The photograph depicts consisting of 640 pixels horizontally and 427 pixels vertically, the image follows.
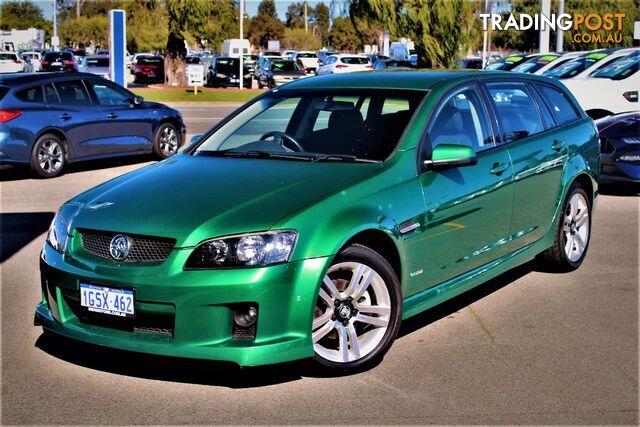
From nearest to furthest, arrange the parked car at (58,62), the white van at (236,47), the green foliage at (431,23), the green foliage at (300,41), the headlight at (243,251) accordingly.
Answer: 1. the headlight at (243,251)
2. the green foliage at (431,23)
3. the white van at (236,47)
4. the parked car at (58,62)
5. the green foliage at (300,41)

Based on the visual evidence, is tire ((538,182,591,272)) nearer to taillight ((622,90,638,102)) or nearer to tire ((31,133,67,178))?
tire ((31,133,67,178))

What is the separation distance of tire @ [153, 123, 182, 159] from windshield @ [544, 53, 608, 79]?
9.57 metres

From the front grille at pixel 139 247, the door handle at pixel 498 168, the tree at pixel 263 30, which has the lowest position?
the front grille at pixel 139 247

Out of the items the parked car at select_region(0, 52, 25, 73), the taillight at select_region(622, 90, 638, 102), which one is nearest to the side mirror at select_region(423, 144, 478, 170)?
the taillight at select_region(622, 90, 638, 102)

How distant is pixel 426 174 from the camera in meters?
5.78

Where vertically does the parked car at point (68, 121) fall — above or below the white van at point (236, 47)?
below

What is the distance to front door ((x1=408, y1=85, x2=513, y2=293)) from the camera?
18.8ft

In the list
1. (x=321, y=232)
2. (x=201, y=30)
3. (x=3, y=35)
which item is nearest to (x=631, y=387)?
(x=321, y=232)

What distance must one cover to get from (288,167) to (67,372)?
5.68 feet

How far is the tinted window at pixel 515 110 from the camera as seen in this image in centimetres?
682

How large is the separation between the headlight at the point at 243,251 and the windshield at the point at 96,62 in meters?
44.9

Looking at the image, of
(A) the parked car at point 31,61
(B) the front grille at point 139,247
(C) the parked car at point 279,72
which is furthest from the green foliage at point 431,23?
(B) the front grille at point 139,247

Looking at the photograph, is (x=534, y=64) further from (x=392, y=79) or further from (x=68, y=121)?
(x=392, y=79)

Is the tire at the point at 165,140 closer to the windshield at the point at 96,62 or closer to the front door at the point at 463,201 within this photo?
the front door at the point at 463,201
